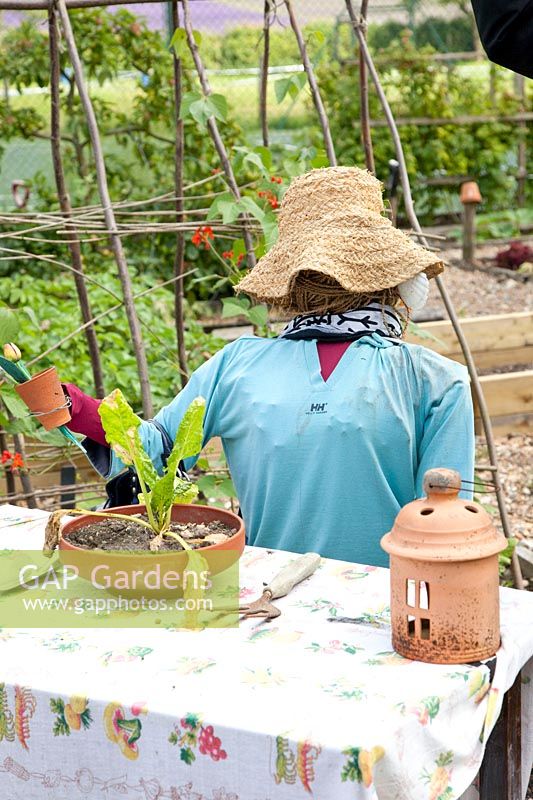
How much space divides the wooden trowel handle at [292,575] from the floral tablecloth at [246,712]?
0.23 ft

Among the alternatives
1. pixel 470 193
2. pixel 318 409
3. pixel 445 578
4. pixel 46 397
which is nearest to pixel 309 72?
pixel 318 409

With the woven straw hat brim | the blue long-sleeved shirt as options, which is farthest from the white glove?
the blue long-sleeved shirt

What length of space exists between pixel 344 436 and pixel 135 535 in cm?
56

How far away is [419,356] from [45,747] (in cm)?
115

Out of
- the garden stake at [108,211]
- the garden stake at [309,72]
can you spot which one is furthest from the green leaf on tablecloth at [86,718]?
the garden stake at [309,72]

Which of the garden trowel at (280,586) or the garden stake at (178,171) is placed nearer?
the garden trowel at (280,586)

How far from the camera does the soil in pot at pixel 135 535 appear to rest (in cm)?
183

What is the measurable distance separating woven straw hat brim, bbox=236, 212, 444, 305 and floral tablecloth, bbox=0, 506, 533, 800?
830 millimetres

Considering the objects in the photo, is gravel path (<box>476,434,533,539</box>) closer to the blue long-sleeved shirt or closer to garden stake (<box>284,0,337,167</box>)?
garden stake (<box>284,0,337,167</box>)

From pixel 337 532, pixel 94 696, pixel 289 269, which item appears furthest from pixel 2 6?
pixel 94 696

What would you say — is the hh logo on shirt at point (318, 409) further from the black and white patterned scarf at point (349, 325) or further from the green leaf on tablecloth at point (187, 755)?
the green leaf on tablecloth at point (187, 755)

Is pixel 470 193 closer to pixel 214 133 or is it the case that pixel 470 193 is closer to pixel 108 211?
pixel 214 133

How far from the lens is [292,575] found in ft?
5.95

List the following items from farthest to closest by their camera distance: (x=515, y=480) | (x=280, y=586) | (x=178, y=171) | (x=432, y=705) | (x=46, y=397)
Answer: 1. (x=515, y=480)
2. (x=178, y=171)
3. (x=46, y=397)
4. (x=280, y=586)
5. (x=432, y=705)
